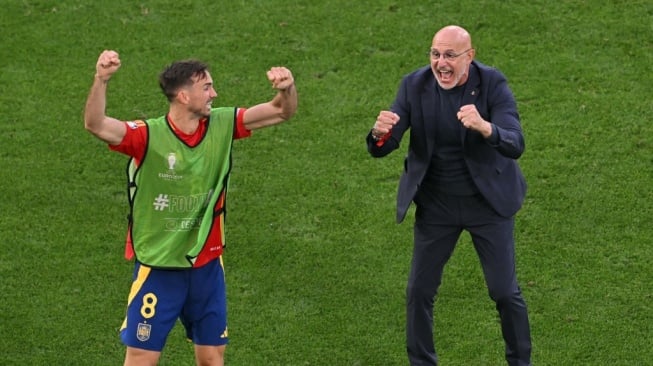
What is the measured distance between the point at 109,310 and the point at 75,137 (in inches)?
106

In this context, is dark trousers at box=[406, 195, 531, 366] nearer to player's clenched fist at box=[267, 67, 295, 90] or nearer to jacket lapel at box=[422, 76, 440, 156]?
jacket lapel at box=[422, 76, 440, 156]

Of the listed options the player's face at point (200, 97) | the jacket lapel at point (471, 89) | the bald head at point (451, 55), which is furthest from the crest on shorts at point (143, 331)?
the bald head at point (451, 55)

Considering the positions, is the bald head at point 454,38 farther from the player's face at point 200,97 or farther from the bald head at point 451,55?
the player's face at point 200,97

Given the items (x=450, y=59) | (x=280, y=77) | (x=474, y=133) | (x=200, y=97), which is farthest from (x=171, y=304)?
(x=450, y=59)

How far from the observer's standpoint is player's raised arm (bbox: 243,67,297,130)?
8203 millimetres

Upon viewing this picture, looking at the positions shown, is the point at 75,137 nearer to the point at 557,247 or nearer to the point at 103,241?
the point at 103,241

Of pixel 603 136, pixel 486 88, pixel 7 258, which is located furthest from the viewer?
pixel 603 136

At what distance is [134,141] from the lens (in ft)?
27.3

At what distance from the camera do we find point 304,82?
13227 millimetres

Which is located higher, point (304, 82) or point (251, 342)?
point (304, 82)

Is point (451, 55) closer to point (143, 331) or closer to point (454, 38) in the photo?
point (454, 38)

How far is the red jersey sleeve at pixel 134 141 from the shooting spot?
8297mm

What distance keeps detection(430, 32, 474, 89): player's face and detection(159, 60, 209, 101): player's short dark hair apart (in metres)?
1.41

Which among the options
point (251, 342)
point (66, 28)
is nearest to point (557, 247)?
point (251, 342)
